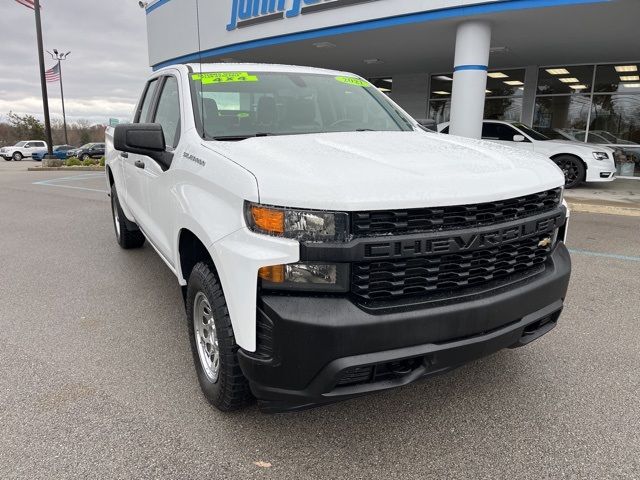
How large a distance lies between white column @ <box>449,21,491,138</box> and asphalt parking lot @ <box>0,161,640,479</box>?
281 inches

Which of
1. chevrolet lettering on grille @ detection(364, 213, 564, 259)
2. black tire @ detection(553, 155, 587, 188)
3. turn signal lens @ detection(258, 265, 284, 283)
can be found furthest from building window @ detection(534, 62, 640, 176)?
turn signal lens @ detection(258, 265, 284, 283)

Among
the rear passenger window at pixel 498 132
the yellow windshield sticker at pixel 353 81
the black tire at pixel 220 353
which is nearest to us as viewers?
the black tire at pixel 220 353

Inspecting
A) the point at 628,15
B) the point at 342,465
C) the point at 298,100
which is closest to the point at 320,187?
the point at 342,465

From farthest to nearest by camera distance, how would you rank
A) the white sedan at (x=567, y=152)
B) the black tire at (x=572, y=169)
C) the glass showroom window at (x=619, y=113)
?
the glass showroom window at (x=619, y=113) < the black tire at (x=572, y=169) < the white sedan at (x=567, y=152)

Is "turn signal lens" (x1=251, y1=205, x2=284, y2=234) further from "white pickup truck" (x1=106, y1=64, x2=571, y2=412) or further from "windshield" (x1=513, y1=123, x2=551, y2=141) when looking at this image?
"windshield" (x1=513, y1=123, x2=551, y2=141)

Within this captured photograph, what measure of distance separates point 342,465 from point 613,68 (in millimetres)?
16049

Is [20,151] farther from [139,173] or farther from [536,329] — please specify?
[536,329]

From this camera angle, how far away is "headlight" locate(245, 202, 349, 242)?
1.97m

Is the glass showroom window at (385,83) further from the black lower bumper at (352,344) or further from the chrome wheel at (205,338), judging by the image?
the black lower bumper at (352,344)

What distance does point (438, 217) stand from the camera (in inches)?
82.2

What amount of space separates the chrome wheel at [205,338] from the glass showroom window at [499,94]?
1555 cm

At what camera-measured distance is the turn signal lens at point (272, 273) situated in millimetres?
1987

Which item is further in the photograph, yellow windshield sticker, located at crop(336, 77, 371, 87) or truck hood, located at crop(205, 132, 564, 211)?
yellow windshield sticker, located at crop(336, 77, 371, 87)

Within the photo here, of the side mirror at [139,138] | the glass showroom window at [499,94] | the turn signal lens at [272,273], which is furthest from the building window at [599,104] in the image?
the turn signal lens at [272,273]
